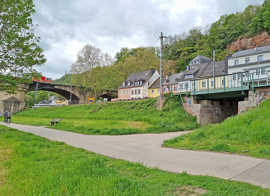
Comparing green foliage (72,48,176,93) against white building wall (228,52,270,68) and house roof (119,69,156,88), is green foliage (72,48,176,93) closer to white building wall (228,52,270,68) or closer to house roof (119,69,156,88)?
house roof (119,69,156,88)

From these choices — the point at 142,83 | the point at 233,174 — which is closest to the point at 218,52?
the point at 142,83

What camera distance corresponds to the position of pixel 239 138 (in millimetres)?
8266

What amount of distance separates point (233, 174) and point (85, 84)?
45177 mm

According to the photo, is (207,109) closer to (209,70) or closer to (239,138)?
(239,138)

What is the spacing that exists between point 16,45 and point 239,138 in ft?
44.8

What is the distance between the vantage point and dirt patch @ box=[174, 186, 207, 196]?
3.45m

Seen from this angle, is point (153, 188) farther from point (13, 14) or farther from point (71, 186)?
point (13, 14)

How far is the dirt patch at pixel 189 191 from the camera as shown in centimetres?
345

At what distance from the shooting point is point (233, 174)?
4543 millimetres

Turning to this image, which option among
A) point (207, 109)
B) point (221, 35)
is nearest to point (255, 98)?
point (207, 109)

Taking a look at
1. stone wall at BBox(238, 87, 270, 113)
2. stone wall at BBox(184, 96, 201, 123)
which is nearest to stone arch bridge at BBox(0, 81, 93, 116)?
stone wall at BBox(184, 96, 201, 123)

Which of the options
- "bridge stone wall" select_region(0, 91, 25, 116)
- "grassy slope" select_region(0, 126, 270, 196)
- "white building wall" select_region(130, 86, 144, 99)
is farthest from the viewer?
"white building wall" select_region(130, 86, 144, 99)

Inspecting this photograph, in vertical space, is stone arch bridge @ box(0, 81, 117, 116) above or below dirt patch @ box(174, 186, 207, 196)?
above

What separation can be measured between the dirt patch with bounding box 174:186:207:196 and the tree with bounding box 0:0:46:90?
13.2 m
